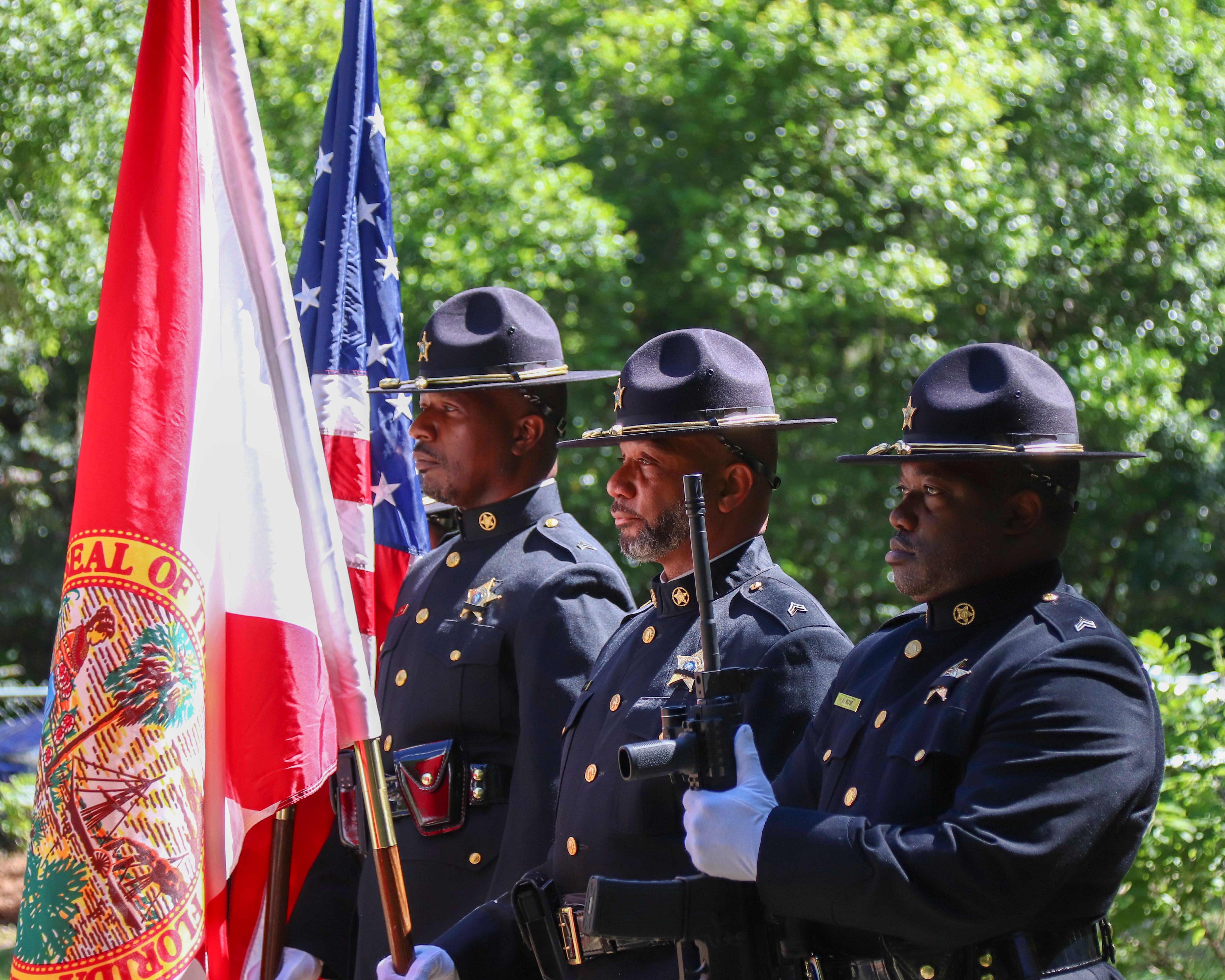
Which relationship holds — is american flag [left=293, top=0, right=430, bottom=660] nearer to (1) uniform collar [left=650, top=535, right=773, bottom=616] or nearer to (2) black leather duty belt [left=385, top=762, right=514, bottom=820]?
(2) black leather duty belt [left=385, top=762, right=514, bottom=820]

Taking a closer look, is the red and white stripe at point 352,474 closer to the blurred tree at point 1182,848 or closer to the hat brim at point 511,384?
the hat brim at point 511,384

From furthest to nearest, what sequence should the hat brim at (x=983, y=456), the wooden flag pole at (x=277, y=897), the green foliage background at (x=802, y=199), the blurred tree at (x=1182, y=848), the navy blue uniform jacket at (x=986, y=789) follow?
the green foliage background at (x=802, y=199), the blurred tree at (x=1182, y=848), the wooden flag pole at (x=277, y=897), the hat brim at (x=983, y=456), the navy blue uniform jacket at (x=986, y=789)

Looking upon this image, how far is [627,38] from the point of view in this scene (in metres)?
13.7

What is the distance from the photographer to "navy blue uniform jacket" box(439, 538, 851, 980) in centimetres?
301

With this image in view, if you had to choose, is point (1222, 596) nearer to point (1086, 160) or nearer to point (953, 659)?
point (1086, 160)

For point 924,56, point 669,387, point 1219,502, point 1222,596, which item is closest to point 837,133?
point 924,56

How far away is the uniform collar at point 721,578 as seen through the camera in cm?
329

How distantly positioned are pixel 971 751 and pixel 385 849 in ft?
3.92

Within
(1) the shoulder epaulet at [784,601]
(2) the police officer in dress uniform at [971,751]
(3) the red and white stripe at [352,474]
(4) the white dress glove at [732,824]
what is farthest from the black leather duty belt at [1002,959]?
(3) the red and white stripe at [352,474]

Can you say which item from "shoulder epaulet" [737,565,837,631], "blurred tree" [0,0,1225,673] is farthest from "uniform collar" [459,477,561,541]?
"blurred tree" [0,0,1225,673]

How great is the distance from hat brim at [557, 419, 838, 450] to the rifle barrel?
0.47 metres

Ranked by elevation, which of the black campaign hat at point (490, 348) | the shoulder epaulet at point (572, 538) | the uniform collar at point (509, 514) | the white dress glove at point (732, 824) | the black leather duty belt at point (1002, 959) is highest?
the black campaign hat at point (490, 348)

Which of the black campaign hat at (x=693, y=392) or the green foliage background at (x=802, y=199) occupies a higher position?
the green foliage background at (x=802, y=199)

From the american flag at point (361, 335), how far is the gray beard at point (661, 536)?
1325 millimetres
